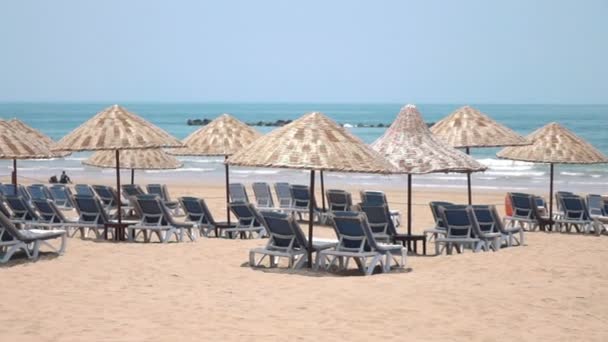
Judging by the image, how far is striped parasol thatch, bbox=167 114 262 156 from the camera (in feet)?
46.3

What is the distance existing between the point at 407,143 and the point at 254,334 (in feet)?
19.3

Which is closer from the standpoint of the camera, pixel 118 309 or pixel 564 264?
pixel 118 309

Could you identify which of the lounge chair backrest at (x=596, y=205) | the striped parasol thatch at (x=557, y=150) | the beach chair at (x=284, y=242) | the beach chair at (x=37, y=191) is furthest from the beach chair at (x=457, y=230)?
the beach chair at (x=37, y=191)

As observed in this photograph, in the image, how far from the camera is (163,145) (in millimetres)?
12102

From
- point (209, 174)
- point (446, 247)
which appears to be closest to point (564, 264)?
Answer: point (446, 247)

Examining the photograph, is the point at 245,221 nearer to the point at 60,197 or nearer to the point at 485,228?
the point at 485,228

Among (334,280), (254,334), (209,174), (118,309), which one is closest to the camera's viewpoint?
(254,334)

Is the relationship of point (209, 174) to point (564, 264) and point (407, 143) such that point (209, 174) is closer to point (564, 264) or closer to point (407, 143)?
point (407, 143)

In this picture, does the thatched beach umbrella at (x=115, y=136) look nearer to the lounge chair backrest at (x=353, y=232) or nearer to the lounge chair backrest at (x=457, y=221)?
the lounge chair backrest at (x=353, y=232)

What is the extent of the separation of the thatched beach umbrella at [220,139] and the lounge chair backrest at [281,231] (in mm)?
4101

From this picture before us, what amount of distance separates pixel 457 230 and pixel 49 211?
210 inches

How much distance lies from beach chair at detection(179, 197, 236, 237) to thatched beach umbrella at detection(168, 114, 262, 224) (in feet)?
2.40

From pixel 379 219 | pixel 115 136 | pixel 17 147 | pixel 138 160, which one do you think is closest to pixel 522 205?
pixel 379 219

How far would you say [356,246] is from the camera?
31.9ft
